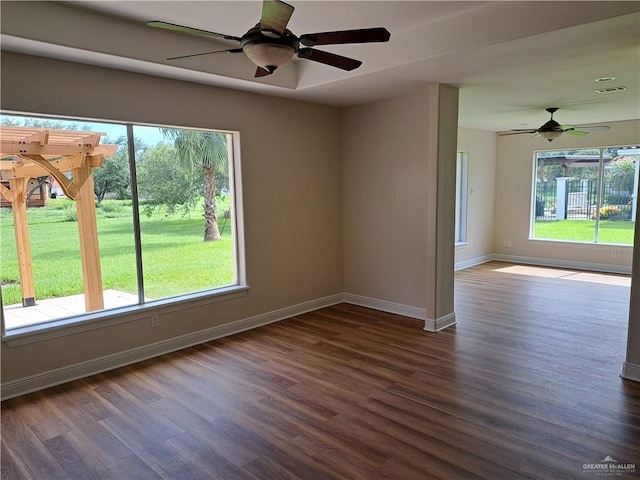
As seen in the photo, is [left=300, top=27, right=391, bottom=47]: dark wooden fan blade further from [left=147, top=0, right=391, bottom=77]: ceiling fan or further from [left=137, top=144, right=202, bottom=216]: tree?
[left=137, top=144, right=202, bottom=216]: tree

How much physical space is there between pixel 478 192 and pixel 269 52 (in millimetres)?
6772

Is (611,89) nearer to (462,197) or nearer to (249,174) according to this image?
(462,197)

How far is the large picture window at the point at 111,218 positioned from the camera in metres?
3.31

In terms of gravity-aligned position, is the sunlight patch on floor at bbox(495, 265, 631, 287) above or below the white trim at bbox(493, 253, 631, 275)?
below

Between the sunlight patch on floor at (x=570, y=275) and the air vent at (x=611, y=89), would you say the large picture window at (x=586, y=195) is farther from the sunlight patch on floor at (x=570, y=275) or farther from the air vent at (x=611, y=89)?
the air vent at (x=611, y=89)

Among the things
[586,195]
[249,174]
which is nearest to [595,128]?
[586,195]

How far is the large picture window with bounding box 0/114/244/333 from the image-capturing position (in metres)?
3.31

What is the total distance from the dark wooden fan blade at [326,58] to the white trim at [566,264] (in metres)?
6.89

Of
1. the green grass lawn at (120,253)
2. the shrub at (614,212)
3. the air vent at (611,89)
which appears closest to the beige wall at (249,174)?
the green grass lawn at (120,253)

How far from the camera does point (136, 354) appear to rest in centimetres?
379

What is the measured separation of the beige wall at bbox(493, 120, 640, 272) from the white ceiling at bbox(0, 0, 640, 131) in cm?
347

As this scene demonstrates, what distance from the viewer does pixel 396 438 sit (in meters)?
2.54

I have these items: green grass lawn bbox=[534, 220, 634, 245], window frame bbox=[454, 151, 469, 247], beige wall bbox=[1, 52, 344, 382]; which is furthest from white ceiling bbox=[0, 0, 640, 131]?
green grass lawn bbox=[534, 220, 634, 245]

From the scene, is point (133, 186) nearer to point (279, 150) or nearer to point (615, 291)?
point (279, 150)
